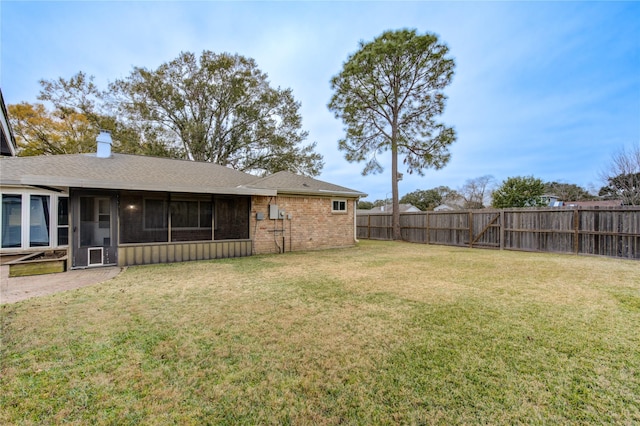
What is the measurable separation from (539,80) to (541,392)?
1699 cm

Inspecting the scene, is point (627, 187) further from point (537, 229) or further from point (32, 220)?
point (32, 220)

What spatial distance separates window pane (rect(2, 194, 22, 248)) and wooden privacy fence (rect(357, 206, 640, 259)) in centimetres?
1577

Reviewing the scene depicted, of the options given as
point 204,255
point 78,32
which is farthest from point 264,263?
point 78,32

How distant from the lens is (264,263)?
8188 millimetres

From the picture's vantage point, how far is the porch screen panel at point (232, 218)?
10.1m

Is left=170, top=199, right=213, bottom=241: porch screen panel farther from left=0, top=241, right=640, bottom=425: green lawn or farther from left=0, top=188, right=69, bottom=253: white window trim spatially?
left=0, top=241, right=640, bottom=425: green lawn

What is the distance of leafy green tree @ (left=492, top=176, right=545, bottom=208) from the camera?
24734 millimetres

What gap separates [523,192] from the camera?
81.6 ft

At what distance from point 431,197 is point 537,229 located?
1369 inches

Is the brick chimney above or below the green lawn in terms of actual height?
above

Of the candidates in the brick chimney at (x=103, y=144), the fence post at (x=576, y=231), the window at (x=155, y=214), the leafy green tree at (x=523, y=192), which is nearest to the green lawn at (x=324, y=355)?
the window at (x=155, y=214)

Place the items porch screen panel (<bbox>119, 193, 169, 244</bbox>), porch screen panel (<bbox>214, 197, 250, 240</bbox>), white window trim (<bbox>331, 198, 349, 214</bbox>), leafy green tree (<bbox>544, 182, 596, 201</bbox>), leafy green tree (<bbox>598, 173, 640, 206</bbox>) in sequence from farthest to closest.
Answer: leafy green tree (<bbox>544, 182, 596, 201</bbox>) → leafy green tree (<bbox>598, 173, 640, 206</bbox>) → white window trim (<bbox>331, 198, 349, 214</bbox>) → porch screen panel (<bbox>214, 197, 250, 240</bbox>) → porch screen panel (<bbox>119, 193, 169, 244</bbox>)

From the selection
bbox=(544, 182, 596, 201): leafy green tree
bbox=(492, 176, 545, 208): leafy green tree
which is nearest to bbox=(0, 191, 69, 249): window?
bbox=(492, 176, 545, 208): leafy green tree

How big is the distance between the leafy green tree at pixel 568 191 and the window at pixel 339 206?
29.1 meters
